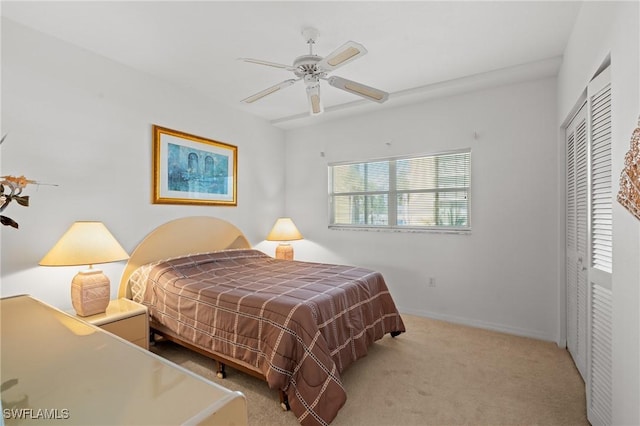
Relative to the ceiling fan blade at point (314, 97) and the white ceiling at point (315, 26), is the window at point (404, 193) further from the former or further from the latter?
the ceiling fan blade at point (314, 97)

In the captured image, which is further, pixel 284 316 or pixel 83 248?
pixel 83 248

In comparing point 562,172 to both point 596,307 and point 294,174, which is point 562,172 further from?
point 294,174

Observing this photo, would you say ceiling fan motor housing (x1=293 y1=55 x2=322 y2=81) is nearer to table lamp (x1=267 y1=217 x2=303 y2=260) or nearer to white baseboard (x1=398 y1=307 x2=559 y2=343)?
table lamp (x1=267 y1=217 x2=303 y2=260)

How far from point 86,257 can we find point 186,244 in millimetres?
1186

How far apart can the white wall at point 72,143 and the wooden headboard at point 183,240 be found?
0.27ft

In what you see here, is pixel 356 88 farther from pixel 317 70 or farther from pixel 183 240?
pixel 183 240

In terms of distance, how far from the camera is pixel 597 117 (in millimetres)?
1801

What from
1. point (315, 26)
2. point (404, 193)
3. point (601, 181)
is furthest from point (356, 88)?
point (404, 193)

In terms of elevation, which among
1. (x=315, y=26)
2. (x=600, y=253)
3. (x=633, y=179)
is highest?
(x=315, y=26)

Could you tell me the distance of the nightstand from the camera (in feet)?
7.35

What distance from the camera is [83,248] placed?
2250 mm

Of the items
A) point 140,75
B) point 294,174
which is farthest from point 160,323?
point 294,174

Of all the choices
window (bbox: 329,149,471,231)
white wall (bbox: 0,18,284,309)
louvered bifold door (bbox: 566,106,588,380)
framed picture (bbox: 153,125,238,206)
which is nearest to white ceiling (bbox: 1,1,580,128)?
white wall (bbox: 0,18,284,309)

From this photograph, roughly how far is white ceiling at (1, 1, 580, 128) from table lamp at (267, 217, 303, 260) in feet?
6.13
